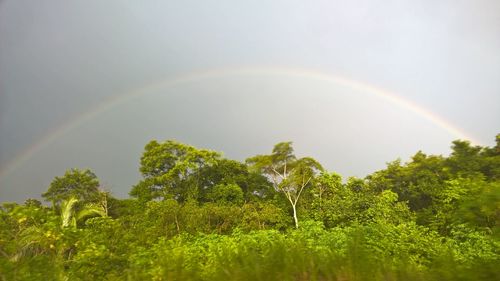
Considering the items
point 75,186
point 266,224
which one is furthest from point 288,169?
point 75,186

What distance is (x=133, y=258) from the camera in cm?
525

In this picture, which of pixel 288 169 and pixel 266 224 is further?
pixel 288 169

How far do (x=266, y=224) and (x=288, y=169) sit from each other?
25.7 ft

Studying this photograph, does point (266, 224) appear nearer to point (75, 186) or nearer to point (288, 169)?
point (288, 169)

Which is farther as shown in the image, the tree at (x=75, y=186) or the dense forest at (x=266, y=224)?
the tree at (x=75, y=186)

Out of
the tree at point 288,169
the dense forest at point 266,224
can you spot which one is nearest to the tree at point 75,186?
the dense forest at point 266,224

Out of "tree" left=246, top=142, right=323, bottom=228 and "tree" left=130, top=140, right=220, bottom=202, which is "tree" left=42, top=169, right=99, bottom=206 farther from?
"tree" left=246, top=142, right=323, bottom=228

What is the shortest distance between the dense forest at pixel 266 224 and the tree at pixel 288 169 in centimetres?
9

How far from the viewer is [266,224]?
2583 centimetres

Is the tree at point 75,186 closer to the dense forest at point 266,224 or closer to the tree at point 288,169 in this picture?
the dense forest at point 266,224

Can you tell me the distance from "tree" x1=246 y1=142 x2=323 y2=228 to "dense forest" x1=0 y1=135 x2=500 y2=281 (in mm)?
90

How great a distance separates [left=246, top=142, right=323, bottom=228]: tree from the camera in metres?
31.2

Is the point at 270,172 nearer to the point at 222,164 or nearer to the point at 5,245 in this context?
the point at 222,164

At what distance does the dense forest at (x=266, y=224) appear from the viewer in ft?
10.6
